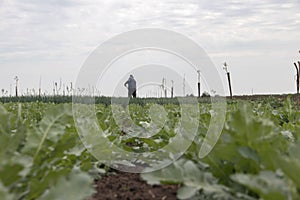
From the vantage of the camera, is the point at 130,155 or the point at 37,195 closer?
the point at 37,195

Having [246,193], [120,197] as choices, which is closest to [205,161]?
[246,193]

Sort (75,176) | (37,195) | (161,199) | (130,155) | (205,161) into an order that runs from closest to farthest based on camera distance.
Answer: (75,176)
(37,195)
(205,161)
(161,199)
(130,155)

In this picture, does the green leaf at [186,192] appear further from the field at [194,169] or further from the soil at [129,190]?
the soil at [129,190]

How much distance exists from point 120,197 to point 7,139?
2.57ft

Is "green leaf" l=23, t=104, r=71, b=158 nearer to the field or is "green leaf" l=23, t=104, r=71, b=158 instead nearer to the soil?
the field

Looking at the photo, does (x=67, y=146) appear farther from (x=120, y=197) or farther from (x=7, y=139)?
(x=120, y=197)

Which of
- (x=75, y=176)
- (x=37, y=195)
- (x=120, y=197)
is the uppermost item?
(x=75, y=176)

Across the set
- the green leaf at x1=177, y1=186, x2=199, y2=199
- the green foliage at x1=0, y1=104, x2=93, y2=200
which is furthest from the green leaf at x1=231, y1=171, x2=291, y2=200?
the green foliage at x1=0, y1=104, x2=93, y2=200

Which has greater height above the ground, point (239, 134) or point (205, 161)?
point (239, 134)

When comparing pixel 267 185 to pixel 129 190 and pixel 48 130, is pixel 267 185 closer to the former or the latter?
pixel 48 130

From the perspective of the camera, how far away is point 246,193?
5.40 feet

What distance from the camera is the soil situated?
2.31 m

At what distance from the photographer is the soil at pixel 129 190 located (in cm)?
231

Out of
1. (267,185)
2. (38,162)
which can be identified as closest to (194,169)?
(267,185)
